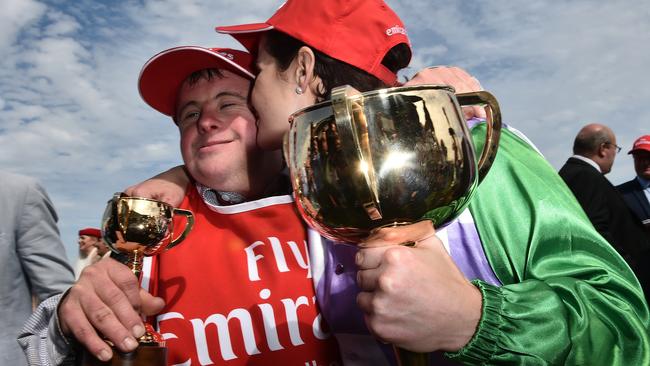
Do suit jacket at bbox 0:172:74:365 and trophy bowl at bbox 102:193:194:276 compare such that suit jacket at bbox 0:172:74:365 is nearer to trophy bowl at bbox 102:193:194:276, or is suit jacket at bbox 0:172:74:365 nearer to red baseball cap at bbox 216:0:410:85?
trophy bowl at bbox 102:193:194:276

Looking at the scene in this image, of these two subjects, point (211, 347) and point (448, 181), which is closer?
point (448, 181)

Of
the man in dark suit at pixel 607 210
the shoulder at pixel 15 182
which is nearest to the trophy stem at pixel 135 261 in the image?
the shoulder at pixel 15 182

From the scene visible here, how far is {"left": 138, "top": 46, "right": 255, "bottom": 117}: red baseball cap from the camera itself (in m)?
1.74

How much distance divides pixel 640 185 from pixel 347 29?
5.43 m

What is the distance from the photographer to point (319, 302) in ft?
4.79

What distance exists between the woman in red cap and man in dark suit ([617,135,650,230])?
5.07m

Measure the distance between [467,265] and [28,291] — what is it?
7.64ft

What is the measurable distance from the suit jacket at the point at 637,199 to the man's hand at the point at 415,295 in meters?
5.40

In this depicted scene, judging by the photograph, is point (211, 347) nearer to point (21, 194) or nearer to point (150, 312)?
point (150, 312)

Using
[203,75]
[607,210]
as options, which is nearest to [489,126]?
[203,75]

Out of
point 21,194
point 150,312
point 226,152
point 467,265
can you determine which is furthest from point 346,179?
point 21,194

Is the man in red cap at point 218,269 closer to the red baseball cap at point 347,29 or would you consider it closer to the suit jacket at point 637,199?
A: the red baseball cap at point 347,29

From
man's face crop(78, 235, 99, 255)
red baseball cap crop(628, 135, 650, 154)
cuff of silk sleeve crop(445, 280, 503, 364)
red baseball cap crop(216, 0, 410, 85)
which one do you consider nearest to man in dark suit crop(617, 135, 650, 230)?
red baseball cap crop(628, 135, 650, 154)

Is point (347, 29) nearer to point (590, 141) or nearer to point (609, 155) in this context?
point (590, 141)
